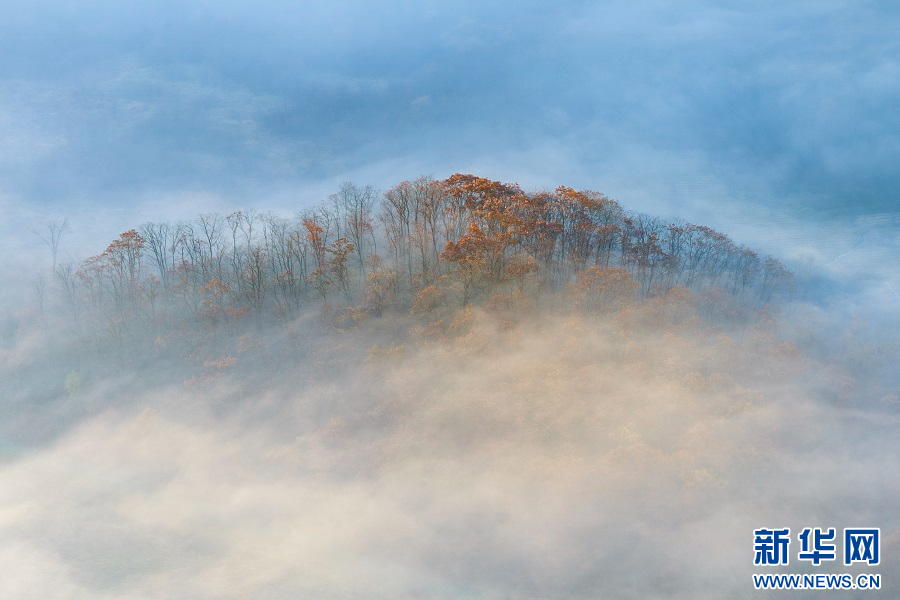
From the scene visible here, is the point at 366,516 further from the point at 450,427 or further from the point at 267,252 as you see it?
the point at 267,252

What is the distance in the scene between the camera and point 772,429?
153 ft

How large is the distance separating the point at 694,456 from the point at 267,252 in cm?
4555

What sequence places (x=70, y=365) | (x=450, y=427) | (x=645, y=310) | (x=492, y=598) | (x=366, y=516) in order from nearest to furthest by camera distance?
(x=492, y=598), (x=366, y=516), (x=450, y=427), (x=645, y=310), (x=70, y=365)

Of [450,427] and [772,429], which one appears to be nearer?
[772,429]

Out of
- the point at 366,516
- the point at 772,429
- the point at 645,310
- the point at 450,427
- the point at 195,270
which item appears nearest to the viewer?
the point at 366,516

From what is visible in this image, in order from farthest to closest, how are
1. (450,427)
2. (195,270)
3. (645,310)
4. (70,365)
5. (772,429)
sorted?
(195,270) < (70,365) < (645,310) < (450,427) < (772,429)

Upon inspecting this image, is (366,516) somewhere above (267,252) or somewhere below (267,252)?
below

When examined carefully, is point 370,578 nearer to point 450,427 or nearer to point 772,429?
point 450,427

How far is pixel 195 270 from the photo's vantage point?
6719 cm

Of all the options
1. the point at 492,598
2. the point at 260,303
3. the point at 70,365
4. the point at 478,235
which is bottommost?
the point at 492,598

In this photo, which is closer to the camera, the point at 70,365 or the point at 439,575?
the point at 439,575

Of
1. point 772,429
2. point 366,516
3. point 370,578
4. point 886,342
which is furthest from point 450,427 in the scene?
point 886,342

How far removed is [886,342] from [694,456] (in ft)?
109

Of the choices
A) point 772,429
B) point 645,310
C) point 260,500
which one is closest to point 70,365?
point 260,500
